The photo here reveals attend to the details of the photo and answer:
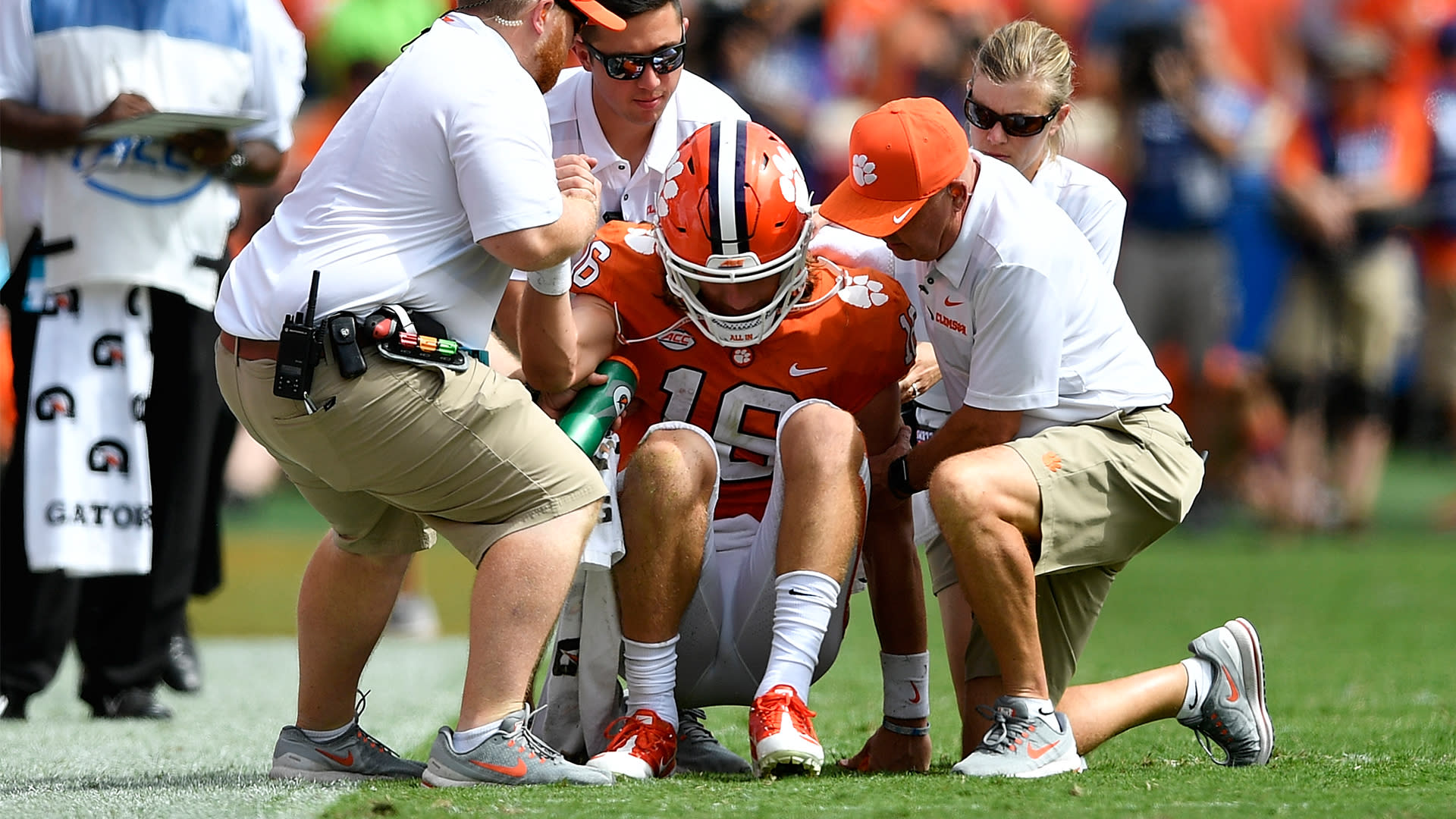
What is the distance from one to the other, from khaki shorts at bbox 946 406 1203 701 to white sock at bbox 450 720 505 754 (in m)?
1.14

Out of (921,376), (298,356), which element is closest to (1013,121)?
(921,376)

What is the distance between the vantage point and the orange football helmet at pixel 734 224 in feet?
13.1

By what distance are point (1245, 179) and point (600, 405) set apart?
28.4ft

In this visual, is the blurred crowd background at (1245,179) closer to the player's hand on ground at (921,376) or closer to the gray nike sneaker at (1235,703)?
the player's hand on ground at (921,376)

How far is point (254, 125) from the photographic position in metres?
5.65

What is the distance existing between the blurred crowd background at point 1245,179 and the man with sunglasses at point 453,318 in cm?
541

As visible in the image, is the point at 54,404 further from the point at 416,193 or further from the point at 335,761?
the point at 416,193

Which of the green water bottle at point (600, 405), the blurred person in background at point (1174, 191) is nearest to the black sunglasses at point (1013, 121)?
the green water bottle at point (600, 405)

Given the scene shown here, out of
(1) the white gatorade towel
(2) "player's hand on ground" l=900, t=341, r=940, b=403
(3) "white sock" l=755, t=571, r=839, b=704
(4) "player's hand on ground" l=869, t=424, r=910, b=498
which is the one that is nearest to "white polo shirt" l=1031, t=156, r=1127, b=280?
(2) "player's hand on ground" l=900, t=341, r=940, b=403

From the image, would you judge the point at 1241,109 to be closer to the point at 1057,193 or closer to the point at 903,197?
the point at 1057,193

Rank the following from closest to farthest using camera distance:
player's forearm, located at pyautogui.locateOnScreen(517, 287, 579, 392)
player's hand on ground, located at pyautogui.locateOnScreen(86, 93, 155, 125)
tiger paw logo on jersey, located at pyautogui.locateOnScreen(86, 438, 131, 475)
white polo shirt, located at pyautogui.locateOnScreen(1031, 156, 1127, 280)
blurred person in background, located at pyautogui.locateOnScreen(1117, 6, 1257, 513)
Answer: player's forearm, located at pyautogui.locateOnScreen(517, 287, 579, 392), white polo shirt, located at pyautogui.locateOnScreen(1031, 156, 1127, 280), player's hand on ground, located at pyautogui.locateOnScreen(86, 93, 155, 125), tiger paw logo on jersey, located at pyautogui.locateOnScreen(86, 438, 131, 475), blurred person in background, located at pyautogui.locateOnScreen(1117, 6, 1257, 513)

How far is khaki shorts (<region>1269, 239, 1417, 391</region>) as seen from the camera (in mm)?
10906

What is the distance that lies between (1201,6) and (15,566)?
912 cm

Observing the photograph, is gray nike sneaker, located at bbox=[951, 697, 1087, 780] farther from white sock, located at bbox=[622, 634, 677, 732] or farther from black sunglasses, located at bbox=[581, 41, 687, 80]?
black sunglasses, located at bbox=[581, 41, 687, 80]
